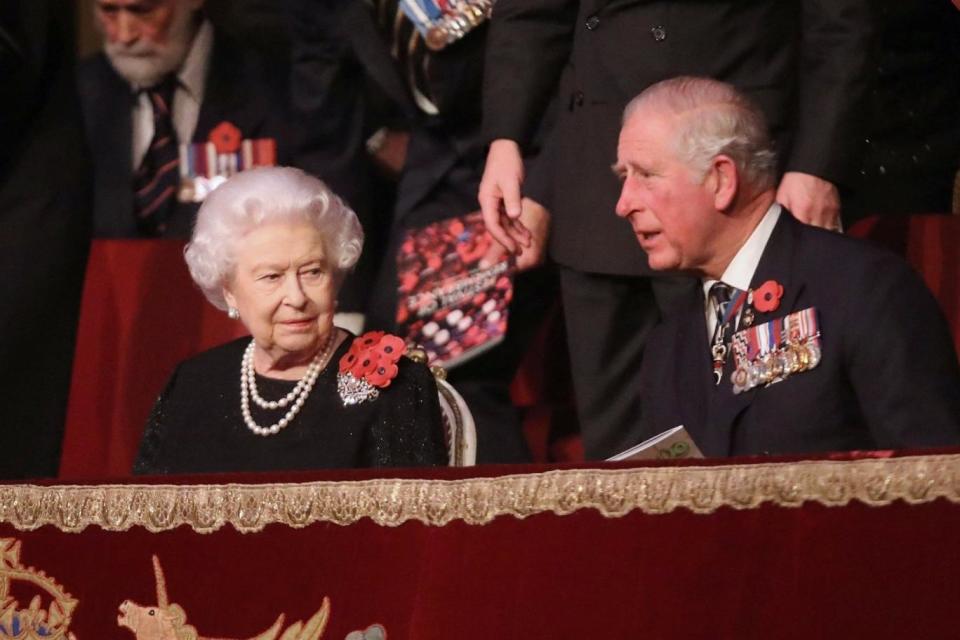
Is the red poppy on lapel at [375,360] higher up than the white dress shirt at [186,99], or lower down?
lower down

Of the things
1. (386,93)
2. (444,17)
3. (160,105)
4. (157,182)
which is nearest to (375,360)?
(444,17)

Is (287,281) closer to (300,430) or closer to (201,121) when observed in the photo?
(300,430)

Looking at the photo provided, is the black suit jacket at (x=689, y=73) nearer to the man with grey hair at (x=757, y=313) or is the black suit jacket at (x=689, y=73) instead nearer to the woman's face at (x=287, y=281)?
the man with grey hair at (x=757, y=313)

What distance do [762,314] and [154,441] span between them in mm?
869

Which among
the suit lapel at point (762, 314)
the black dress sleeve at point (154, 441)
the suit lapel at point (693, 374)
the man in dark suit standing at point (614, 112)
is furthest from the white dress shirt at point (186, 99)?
the suit lapel at point (762, 314)

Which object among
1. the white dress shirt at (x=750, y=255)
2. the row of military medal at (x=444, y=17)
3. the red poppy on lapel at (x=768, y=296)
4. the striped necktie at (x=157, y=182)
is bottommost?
the red poppy on lapel at (x=768, y=296)

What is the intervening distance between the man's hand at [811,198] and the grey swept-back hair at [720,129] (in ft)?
0.58

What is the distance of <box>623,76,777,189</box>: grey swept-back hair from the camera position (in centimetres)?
216

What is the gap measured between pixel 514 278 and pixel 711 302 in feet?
2.84

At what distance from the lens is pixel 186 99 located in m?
3.73

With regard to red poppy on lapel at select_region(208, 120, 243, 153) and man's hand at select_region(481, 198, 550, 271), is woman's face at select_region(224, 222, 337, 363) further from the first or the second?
red poppy on lapel at select_region(208, 120, 243, 153)

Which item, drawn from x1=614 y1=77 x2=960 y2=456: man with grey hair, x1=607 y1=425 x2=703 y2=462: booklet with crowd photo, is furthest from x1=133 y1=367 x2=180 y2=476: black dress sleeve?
x1=607 y1=425 x2=703 y2=462: booklet with crowd photo

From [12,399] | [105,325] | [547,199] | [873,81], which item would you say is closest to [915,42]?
[873,81]

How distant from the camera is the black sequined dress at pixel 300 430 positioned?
226 cm
